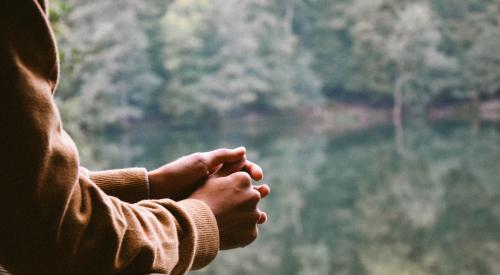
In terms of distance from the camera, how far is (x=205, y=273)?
6.05 metres

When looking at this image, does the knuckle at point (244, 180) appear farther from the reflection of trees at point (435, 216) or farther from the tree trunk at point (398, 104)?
the tree trunk at point (398, 104)

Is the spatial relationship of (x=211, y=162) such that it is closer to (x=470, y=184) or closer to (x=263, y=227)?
(x=263, y=227)

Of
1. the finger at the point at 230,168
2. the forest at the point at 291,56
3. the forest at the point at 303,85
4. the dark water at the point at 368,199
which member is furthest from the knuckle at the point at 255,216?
the forest at the point at 291,56

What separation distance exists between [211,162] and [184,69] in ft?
64.0

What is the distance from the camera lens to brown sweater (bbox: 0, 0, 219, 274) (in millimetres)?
559

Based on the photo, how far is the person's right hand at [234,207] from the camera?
0.81 metres

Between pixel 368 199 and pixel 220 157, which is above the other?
pixel 220 157

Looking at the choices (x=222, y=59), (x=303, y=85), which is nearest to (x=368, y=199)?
(x=222, y=59)

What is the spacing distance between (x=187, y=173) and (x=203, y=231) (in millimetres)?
153

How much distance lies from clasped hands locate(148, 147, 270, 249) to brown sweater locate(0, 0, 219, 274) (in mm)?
149

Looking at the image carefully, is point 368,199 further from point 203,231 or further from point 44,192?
point 44,192

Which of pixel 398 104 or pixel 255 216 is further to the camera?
pixel 398 104

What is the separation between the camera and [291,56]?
2180 cm

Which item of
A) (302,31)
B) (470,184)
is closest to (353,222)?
(470,184)
